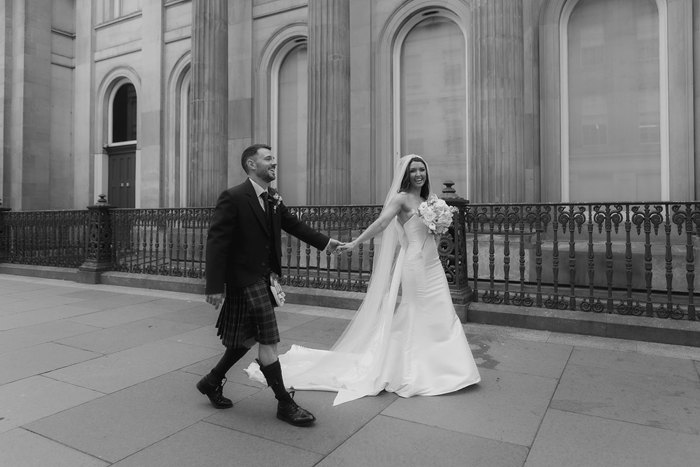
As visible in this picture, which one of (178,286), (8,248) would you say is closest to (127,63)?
(8,248)

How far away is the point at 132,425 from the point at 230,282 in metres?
1.24

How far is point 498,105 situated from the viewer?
9.02m

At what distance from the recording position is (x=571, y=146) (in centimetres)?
1042

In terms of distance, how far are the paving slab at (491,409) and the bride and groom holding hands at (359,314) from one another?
0.17 meters

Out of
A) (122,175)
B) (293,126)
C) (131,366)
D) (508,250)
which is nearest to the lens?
(131,366)

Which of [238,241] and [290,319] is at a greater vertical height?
[238,241]

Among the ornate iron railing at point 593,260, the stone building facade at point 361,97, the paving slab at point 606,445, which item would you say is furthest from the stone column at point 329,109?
the paving slab at point 606,445

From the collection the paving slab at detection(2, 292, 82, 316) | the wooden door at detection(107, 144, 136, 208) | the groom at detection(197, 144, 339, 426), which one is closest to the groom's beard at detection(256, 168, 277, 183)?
the groom at detection(197, 144, 339, 426)

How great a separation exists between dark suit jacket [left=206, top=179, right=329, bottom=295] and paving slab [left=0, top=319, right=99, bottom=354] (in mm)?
3730

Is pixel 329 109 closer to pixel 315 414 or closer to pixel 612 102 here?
pixel 612 102

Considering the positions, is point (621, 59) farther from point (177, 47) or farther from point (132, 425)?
point (177, 47)

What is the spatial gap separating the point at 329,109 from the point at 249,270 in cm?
819

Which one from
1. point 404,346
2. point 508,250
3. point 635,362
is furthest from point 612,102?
point 404,346

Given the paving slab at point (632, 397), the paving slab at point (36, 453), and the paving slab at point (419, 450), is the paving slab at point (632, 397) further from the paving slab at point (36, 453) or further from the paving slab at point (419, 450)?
the paving slab at point (36, 453)
